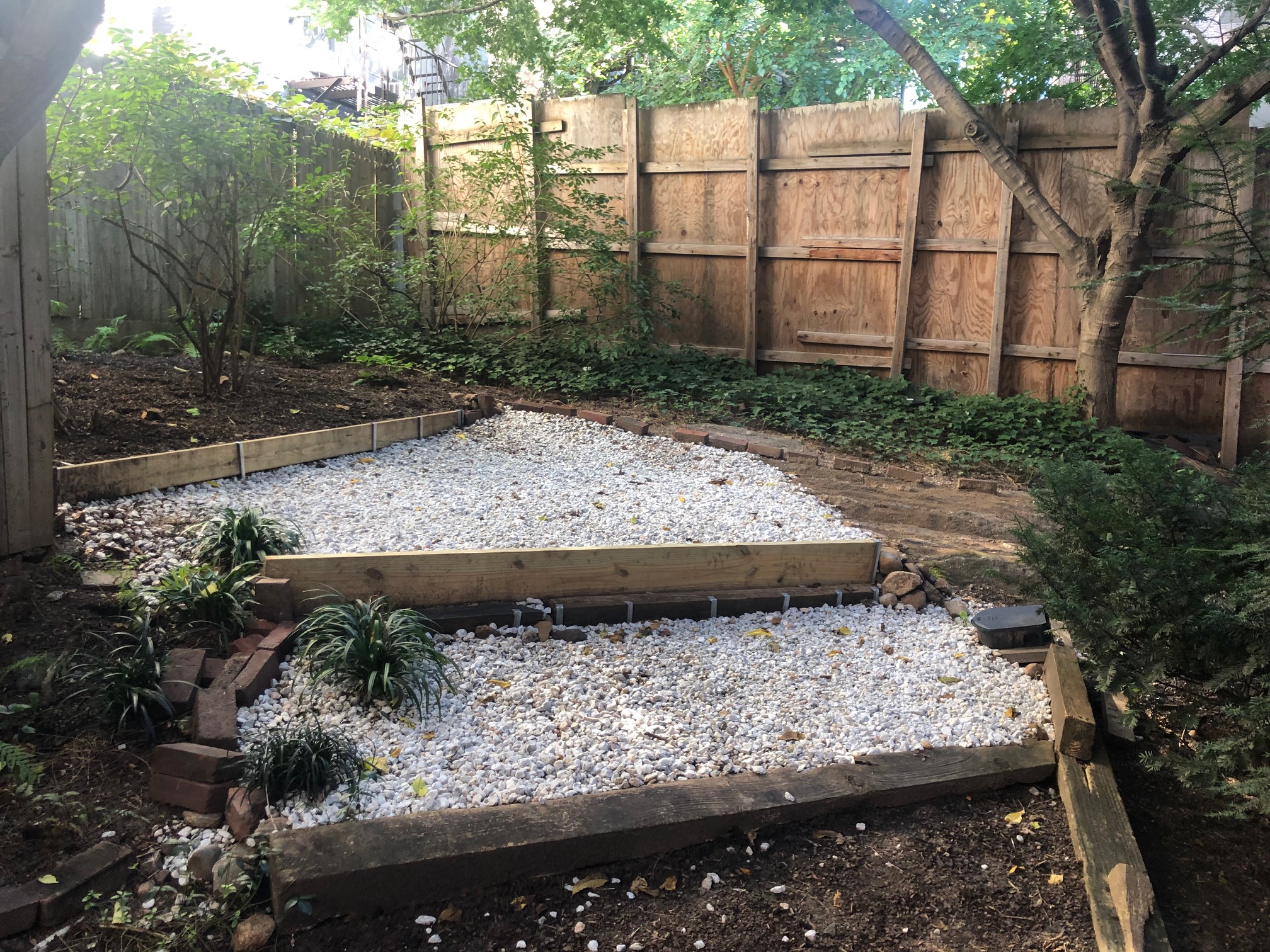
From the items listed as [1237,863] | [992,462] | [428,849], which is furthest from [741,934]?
[992,462]

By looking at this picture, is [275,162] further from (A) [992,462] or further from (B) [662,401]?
(A) [992,462]

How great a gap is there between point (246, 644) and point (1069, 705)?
289 cm

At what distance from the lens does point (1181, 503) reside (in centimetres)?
324

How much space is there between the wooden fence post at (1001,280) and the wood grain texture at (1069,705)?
5107mm

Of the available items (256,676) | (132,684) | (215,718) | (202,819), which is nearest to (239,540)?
(256,676)

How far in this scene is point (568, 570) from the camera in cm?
410

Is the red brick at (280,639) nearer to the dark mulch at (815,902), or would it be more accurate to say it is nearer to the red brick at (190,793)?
the red brick at (190,793)

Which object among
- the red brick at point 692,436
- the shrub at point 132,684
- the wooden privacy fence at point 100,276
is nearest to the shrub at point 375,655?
the shrub at point 132,684

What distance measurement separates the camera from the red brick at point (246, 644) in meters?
3.26

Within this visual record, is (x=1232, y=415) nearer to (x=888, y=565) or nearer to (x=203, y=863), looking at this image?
(x=888, y=565)

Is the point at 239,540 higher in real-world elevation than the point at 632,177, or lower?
lower

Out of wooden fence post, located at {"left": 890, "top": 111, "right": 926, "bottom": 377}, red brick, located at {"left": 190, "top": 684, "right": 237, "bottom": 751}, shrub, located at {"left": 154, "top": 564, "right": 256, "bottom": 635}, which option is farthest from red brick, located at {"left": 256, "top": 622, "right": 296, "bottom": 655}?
wooden fence post, located at {"left": 890, "top": 111, "right": 926, "bottom": 377}

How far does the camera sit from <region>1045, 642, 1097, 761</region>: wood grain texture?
3061 millimetres

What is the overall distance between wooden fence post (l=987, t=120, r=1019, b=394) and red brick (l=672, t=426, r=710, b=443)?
9.58 feet
